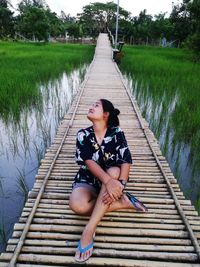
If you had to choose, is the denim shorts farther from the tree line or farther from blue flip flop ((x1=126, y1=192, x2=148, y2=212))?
the tree line

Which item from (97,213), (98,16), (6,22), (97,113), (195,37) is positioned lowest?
(97,213)

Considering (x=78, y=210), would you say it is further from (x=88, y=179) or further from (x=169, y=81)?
(x=169, y=81)

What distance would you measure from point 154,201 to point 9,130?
3064mm

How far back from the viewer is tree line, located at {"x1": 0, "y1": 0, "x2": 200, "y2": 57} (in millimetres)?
17438

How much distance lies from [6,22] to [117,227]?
2535 cm

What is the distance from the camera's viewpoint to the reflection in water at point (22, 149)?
326 cm

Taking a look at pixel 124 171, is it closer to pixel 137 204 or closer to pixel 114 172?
pixel 114 172

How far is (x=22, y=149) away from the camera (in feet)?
14.6

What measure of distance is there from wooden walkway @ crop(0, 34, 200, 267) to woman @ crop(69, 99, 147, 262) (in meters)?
0.14

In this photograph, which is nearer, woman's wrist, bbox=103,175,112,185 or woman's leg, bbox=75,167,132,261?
woman's leg, bbox=75,167,132,261

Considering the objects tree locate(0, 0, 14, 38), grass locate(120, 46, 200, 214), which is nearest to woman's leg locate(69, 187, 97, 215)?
grass locate(120, 46, 200, 214)

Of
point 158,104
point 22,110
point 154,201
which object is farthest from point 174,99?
point 154,201

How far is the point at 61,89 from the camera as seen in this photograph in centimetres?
790

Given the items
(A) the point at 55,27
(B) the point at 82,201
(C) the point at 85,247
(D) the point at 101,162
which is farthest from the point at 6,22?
(C) the point at 85,247
